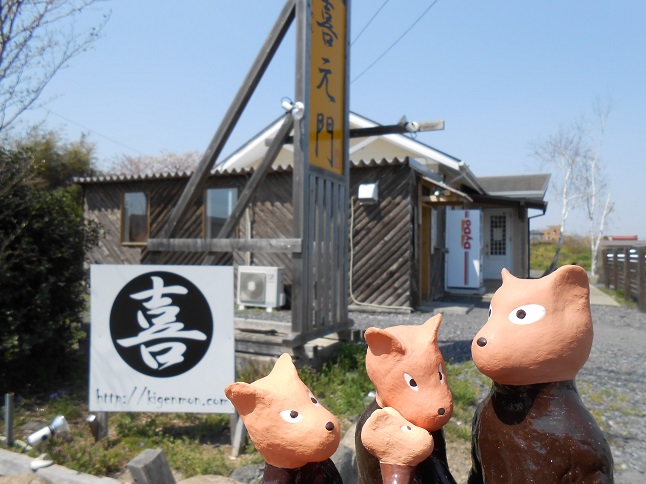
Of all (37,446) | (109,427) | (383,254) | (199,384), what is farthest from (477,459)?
(383,254)

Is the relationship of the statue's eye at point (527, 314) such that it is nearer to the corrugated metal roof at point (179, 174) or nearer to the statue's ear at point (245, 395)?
the statue's ear at point (245, 395)

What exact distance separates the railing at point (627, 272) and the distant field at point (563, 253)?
811 cm

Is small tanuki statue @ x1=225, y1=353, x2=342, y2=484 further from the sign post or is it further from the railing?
the railing

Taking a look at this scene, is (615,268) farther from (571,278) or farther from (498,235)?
(571,278)

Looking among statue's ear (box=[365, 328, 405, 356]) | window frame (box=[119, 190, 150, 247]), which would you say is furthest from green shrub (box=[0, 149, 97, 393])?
window frame (box=[119, 190, 150, 247])

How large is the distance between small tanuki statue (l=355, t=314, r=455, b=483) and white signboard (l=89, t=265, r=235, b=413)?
7.49ft

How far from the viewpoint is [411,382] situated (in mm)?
1602

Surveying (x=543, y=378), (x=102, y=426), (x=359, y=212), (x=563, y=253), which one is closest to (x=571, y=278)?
(x=543, y=378)

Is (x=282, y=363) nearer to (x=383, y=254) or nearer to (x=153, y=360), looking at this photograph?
(x=153, y=360)

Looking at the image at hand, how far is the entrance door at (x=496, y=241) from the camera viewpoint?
635 inches

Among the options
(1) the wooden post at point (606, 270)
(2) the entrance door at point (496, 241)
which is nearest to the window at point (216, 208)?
(2) the entrance door at point (496, 241)

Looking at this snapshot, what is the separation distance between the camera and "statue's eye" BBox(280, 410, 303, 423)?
1.61 meters

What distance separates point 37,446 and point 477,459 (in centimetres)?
304

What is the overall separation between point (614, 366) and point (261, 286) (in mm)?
5900
